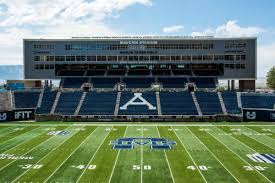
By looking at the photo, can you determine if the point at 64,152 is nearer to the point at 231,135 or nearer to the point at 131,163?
the point at 131,163

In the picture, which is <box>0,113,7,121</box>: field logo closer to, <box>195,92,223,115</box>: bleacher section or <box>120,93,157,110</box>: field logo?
<box>120,93,157,110</box>: field logo

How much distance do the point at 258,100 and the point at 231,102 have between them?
175 inches

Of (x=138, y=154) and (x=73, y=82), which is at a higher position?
(x=73, y=82)

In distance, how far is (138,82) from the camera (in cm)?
7519

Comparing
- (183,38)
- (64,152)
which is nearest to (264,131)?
(64,152)

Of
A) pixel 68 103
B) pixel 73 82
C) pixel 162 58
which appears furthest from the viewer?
pixel 73 82

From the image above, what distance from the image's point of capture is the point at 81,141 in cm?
4006

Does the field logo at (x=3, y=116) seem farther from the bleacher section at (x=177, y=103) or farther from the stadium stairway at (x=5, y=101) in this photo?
the bleacher section at (x=177, y=103)

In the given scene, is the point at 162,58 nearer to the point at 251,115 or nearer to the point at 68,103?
the point at 68,103

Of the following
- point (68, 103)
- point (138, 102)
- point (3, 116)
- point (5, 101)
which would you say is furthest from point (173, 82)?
point (3, 116)

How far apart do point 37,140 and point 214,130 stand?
2203cm

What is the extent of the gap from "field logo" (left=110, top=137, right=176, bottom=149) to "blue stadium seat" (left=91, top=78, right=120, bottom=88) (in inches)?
1325

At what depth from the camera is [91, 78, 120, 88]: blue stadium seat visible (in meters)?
74.1

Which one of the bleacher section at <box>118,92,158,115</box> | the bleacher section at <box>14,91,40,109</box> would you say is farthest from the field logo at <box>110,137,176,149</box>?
the bleacher section at <box>14,91,40,109</box>
